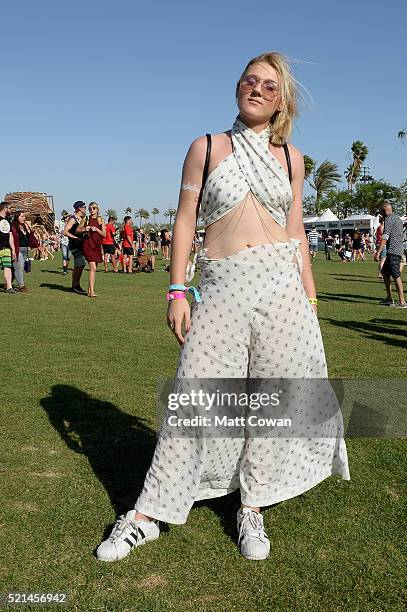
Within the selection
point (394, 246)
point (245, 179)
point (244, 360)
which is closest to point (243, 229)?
point (245, 179)

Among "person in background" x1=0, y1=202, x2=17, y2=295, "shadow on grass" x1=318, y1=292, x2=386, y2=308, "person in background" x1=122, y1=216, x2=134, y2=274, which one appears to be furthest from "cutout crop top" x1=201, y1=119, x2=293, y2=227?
"person in background" x1=122, y1=216, x2=134, y2=274

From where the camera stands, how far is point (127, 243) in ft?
68.8

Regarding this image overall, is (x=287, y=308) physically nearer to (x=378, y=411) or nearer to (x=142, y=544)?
(x=142, y=544)

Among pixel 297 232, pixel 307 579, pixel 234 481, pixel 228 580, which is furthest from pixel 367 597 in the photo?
pixel 297 232

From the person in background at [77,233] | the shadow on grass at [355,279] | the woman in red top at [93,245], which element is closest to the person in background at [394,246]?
the woman in red top at [93,245]

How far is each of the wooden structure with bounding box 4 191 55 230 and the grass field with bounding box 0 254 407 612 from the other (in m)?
34.0

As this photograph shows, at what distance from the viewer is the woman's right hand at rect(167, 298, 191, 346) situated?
9.16 ft

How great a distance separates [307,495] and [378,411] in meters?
1.84

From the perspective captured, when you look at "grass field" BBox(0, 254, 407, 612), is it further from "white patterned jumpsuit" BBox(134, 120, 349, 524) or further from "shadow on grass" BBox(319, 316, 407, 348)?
"shadow on grass" BBox(319, 316, 407, 348)

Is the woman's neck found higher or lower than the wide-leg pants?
higher

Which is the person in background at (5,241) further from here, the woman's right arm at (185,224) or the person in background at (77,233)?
the woman's right arm at (185,224)

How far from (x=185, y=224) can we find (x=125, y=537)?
144 cm

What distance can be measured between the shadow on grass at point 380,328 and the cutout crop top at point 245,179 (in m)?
5.67

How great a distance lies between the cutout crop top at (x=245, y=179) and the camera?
2.73 metres
